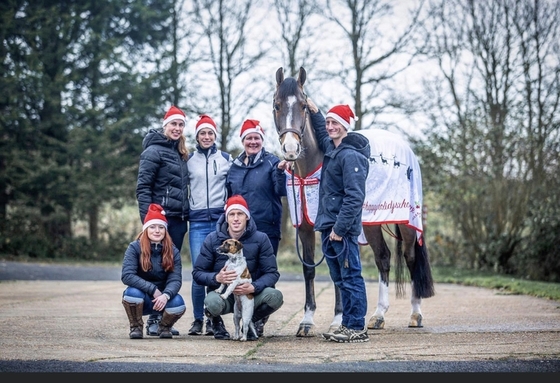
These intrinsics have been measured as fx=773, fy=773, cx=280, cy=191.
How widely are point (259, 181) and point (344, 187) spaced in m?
1.01

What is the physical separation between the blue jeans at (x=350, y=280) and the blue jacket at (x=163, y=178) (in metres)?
1.44

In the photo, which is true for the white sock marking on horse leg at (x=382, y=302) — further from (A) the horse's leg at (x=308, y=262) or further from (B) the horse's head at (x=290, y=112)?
(B) the horse's head at (x=290, y=112)

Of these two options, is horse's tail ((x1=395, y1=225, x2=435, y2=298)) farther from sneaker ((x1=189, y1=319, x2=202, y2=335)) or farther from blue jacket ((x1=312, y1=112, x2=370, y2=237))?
→ sneaker ((x1=189, y1=319, x2=202, y2=335))

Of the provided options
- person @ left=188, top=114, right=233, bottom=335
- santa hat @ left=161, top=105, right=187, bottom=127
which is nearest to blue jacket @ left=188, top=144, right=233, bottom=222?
person @ left=188, top=114, right=233, bottom=335

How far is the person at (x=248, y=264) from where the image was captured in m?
6.24

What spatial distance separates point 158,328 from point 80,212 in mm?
16922

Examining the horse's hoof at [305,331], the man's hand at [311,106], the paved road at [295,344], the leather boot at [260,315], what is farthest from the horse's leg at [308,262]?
the man's hand at [311,106]

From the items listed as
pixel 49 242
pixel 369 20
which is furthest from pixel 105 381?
pixel 369 20

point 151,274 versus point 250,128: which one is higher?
point 250,128

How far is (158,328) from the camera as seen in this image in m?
6.48

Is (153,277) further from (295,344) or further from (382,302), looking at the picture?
(382,302)

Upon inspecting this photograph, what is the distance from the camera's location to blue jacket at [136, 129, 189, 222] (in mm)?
6758

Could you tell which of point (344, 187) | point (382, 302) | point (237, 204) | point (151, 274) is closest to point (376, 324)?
point (382, 302)

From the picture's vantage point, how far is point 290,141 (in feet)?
20.4
